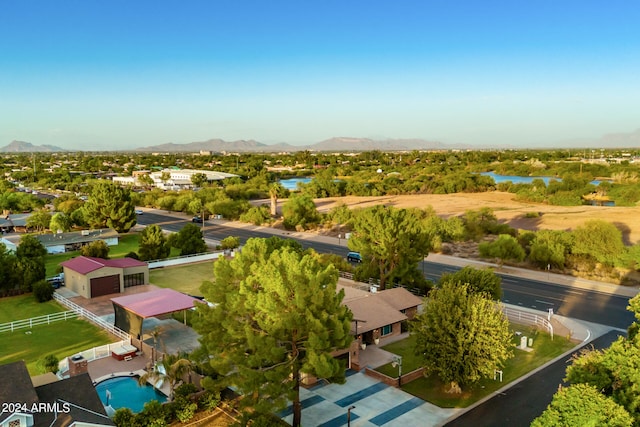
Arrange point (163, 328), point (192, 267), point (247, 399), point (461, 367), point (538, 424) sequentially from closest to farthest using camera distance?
point (538, 424)
point (247, 399)
point (461, 367)
point (163, 328)
point (192, 267)

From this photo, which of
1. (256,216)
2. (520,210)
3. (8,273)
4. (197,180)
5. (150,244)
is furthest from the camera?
(197,180)

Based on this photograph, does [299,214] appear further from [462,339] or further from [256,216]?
[462,339]

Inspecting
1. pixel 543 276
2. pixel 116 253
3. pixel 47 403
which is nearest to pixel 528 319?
pixel 543 276

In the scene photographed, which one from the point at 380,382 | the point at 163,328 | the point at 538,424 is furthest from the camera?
the point at 163,328

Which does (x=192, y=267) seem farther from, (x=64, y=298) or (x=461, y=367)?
(x=461, y=367)

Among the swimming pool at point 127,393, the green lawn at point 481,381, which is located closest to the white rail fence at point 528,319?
the green lawn at point 481,381

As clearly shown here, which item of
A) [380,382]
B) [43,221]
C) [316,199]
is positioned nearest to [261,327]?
[380,382]
